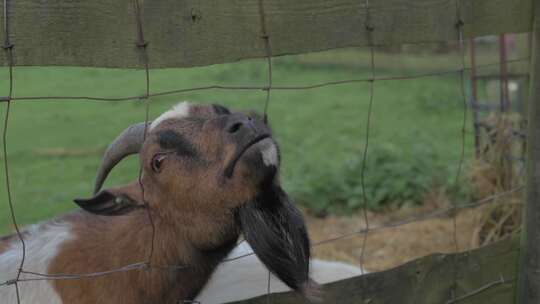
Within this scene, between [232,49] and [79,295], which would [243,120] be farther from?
[79,295]

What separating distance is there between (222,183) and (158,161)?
0.97ft

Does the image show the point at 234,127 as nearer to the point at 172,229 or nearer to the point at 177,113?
the point at 177,113

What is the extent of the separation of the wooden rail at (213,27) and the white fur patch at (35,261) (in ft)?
3.13

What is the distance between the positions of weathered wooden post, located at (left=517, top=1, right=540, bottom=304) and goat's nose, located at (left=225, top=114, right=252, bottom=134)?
4.52ft

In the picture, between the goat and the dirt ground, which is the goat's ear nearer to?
the goat

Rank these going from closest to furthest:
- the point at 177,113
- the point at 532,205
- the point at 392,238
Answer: the point at 177,113 < the point at 532,205 < the point at 392,238

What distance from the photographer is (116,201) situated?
2.94 m

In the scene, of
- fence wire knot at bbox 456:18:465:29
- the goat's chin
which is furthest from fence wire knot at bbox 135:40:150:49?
fence wire knot at bbox 456:18:465:29

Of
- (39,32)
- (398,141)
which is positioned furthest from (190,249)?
(398,141)

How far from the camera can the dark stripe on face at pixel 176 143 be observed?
2615 mm

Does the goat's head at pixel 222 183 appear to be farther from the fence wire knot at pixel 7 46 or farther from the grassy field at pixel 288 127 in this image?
the grassy field at pixel 288 127

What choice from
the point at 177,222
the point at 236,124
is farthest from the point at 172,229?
the point at 236,124

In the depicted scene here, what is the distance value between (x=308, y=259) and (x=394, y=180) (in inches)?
177

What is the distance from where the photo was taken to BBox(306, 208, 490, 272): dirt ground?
564 cm
